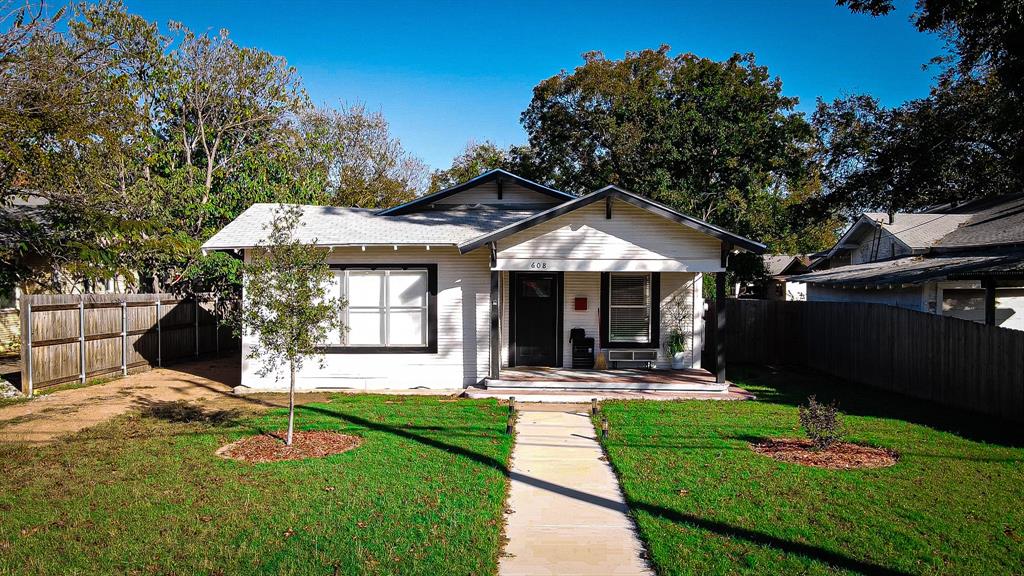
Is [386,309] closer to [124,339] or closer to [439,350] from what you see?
[439,350]

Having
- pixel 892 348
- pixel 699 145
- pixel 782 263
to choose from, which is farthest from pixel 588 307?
pixel 782 263

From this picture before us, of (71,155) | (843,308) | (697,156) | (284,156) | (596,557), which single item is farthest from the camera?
(697,156)

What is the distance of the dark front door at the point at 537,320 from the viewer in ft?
48.9

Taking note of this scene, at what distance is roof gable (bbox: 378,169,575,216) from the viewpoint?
55.4 feet

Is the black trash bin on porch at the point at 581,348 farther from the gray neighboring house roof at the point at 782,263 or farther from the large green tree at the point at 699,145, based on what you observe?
the gray neighboring house roof at the point at 782,263

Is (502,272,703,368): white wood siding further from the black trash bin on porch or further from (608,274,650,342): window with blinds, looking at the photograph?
(608,274,650,342): window with blinds

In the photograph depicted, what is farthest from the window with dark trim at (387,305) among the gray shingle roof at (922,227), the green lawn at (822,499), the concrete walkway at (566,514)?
the gray shingle roof at (922,227)

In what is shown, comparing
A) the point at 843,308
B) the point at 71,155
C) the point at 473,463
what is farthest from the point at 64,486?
the point at 843,308

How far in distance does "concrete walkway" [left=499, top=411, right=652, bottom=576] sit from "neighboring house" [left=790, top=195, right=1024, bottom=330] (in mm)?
8764

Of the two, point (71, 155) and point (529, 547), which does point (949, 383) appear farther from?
point (71, 155)

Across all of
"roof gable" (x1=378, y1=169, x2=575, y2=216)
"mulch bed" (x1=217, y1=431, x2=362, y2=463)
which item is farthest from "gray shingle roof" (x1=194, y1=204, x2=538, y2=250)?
"mulch bed" (x1=217, y1=431, x2=362, y2=463)

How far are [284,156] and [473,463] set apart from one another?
60.4 ft

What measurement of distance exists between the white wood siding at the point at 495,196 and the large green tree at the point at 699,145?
13377 millimetres

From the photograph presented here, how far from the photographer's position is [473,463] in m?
7.98
